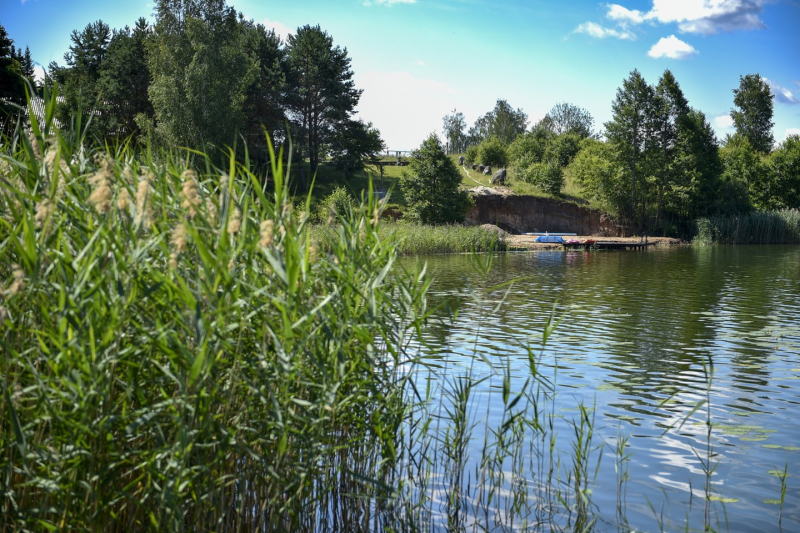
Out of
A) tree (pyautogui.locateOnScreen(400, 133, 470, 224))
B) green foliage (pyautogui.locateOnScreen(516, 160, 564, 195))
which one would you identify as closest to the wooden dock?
tree (pyautogui.locateOnScreen(400, 133, 470, 224))

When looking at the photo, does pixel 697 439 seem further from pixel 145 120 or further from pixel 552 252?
pixel 145 120

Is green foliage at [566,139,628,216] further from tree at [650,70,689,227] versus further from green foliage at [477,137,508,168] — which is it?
green foliage at [477,137,508,168]

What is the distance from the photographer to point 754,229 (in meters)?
47.8

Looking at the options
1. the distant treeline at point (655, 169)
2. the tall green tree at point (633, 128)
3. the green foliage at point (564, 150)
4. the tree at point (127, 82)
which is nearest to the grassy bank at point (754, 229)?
the distant treeline at point (655, 169)

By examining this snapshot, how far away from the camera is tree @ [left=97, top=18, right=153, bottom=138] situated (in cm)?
4606

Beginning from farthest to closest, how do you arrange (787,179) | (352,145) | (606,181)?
(787,179) < (352,145) < (606,181)

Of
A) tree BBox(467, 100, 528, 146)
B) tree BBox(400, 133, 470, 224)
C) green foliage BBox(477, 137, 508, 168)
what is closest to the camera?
tree BBox(400, 133, 470, 224)

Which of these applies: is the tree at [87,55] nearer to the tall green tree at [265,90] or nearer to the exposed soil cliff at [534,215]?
the tall green tree at [265,90]

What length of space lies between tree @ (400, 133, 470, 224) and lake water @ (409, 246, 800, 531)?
74.0 ft

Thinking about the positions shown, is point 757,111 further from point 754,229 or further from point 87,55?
point 87,55

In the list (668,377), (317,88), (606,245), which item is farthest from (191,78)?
(668,377)

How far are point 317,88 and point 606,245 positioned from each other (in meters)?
24.7

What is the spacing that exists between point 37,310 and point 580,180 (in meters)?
53.4

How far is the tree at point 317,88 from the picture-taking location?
52.7 metres
